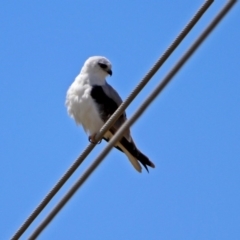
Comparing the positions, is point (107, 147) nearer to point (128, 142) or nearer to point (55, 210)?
point (55, 210)

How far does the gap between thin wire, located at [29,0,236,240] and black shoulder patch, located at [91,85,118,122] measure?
4280 mm

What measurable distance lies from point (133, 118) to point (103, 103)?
488cm

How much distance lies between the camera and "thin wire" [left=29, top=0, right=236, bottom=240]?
10.6ft

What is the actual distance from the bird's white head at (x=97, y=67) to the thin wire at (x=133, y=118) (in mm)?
4854

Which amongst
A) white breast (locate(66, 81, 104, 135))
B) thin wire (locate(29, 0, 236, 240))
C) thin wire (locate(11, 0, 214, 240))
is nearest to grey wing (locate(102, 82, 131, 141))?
white breast (locate(66, 81, 104, 135))

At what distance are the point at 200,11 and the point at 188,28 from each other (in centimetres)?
11

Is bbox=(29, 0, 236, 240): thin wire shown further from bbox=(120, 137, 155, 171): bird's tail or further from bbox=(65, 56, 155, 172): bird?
bbox=(65, 56, 155, 172): bird

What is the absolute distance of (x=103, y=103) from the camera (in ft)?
27.3

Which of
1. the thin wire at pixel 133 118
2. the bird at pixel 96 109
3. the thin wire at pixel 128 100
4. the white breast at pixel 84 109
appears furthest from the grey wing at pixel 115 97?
the thin wire at pixel 133 118

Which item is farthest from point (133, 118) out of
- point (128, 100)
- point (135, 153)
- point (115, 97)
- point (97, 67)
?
point (97, 67)

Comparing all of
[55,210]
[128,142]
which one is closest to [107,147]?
[55,210]

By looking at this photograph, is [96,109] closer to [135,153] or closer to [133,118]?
[135,153]

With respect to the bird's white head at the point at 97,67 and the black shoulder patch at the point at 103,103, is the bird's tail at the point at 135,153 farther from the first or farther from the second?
the bird's white head at the point at 97,67

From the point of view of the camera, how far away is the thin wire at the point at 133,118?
3.23 meters
